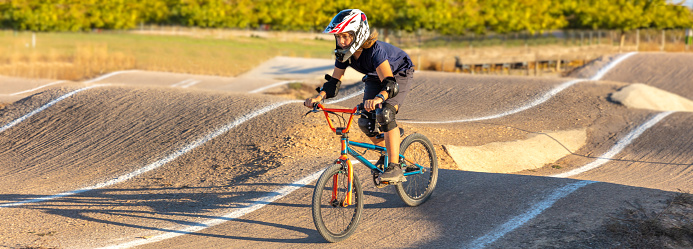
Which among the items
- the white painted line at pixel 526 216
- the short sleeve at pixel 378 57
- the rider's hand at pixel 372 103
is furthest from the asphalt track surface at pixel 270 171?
the short sleeve at pixel 378 57

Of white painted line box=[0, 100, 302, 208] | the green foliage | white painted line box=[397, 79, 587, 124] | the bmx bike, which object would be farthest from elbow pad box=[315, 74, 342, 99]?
the green foliage

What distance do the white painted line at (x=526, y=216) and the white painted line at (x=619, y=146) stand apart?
3.57 m

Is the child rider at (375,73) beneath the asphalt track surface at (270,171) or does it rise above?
above

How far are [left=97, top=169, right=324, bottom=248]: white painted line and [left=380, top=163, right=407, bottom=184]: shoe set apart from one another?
66.7 inches

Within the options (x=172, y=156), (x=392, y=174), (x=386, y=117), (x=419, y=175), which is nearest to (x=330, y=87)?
Result: (x=386, y=117)

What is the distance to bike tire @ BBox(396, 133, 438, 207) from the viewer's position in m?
5.97

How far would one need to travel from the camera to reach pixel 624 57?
27891 millimetres

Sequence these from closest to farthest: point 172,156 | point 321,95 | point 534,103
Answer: point 321,95 → point 172,156 → point 534,103

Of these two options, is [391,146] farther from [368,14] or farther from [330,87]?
[368,14]

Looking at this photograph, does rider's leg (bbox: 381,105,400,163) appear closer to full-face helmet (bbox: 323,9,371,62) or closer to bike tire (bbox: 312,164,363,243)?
bike tire (bbox: 312,164,363,243)

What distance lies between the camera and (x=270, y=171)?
7797mm

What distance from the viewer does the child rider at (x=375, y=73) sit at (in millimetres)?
5020

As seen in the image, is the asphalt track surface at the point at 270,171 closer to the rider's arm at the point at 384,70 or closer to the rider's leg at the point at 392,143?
the rider's leg at the point at 392,143

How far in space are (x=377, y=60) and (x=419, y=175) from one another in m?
1.53
